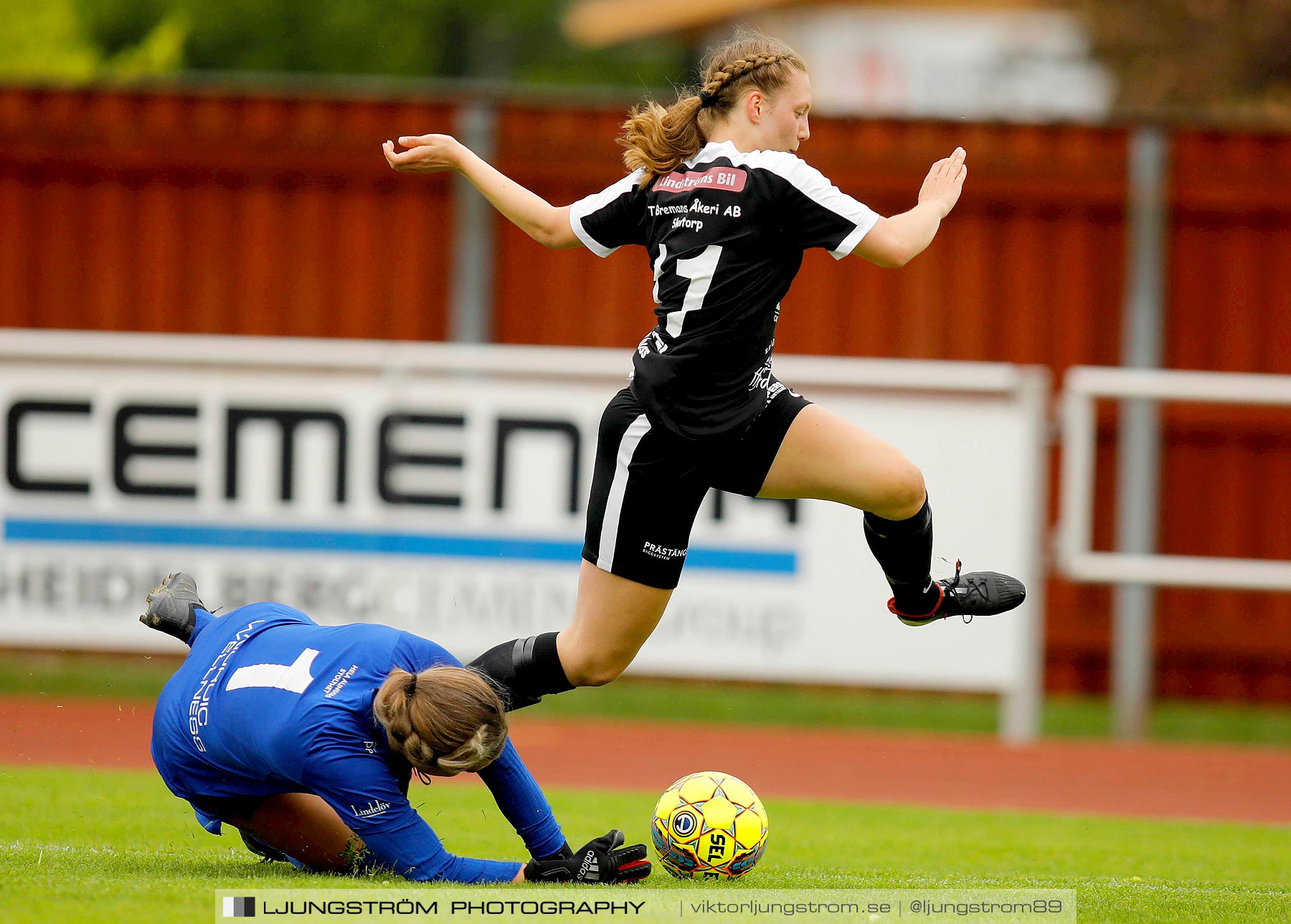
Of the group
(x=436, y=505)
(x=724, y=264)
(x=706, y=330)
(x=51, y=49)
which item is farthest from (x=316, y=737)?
(x=51, y=49)

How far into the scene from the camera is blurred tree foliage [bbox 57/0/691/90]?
24250 mm

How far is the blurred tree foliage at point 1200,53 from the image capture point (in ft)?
63.2

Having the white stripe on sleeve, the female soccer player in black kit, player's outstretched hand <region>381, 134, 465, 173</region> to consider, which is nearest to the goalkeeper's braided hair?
the female soccer player in black kit

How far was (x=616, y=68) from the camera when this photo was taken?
1291 inches

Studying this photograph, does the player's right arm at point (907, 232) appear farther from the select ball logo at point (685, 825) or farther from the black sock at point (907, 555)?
the select ball logo at point (685, 825)

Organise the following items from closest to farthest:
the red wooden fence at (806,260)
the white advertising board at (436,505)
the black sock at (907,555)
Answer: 1. the black sock at (907,555)
2. the white advertising board at (436,505)
3. the red wooden fence at (806,260)

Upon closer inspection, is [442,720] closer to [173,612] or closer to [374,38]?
[173,612]

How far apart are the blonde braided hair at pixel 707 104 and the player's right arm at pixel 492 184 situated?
321mm

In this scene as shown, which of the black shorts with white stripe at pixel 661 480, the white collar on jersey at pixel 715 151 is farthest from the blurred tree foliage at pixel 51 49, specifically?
the black shorts with white stripe at pixel 661 480

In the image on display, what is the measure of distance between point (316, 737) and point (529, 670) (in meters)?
0.92

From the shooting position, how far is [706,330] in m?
4.54

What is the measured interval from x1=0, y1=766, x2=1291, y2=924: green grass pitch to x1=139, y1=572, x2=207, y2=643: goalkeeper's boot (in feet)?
2.40

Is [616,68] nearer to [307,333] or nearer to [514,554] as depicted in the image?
[307,333]

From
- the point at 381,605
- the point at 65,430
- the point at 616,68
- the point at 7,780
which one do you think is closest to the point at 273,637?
the point at 7,780
